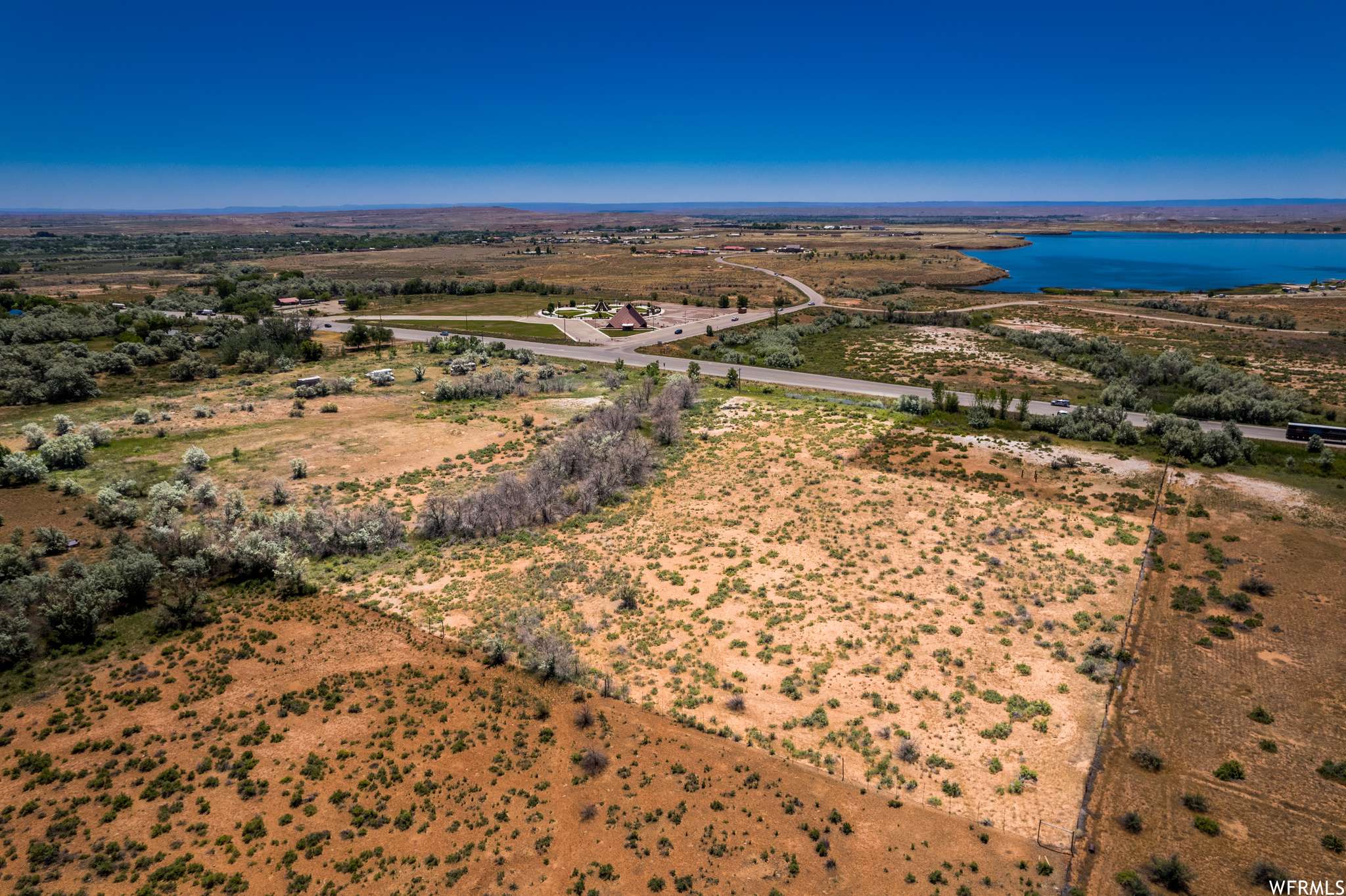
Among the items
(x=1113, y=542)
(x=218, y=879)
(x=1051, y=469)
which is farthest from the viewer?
(x=1051, y=469)

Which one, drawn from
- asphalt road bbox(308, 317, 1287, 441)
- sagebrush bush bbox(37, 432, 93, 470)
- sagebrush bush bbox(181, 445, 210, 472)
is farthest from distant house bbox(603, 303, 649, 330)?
sagebrush bush bbox(37, 432, 93, 470)

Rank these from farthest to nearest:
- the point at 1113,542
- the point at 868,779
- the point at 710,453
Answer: the point at 710,453
the point at 1113,542
the point at 868,779

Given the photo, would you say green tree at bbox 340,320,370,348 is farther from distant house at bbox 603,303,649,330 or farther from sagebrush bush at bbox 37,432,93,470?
sagebrush bush at bbox 37,432,93,470

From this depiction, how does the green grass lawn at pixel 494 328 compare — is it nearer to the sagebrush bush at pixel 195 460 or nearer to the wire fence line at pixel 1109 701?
the sagebrush bush at pixel 195 460

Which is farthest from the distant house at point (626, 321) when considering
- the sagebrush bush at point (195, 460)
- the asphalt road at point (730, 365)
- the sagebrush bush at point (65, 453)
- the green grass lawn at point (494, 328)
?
the sagebrush bush at point (65, 453)

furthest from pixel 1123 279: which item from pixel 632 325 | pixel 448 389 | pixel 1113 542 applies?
pixel 448 389

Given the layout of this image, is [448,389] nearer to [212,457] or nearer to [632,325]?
[212,457]
